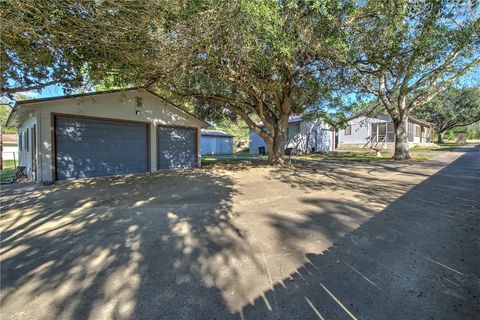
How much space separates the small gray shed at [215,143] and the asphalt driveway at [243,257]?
22041 millimetres

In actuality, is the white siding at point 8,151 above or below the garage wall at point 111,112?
below

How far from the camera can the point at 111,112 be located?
9.70m

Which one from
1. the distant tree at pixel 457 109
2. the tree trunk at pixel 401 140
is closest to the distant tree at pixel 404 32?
the tree trunk at pixel 401 140

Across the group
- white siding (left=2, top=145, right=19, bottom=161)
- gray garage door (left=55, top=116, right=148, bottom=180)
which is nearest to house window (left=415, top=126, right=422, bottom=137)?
gray garage door (left=55, top=116, right=148, bottom=180)

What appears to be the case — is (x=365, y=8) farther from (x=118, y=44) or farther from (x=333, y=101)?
(x=333, y=101)

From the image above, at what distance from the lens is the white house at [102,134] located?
8.24 metres

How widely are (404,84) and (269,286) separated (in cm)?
1471

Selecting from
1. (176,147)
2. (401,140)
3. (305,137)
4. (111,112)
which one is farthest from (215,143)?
(111,112)

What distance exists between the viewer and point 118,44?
17.4ft

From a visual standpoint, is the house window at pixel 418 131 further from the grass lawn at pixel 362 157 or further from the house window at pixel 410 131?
the grass lawn at pixel 362 157

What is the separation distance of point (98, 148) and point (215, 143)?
788 inches

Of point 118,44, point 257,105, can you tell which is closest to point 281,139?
point 257,105

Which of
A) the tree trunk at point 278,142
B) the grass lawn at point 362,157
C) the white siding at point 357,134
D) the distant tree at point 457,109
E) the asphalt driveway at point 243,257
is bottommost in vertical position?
the asphalt driveway at point 243,257

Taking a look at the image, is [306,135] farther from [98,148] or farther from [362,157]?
[98,148]
